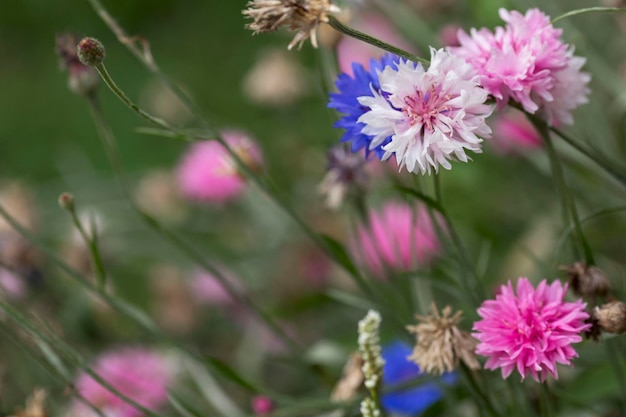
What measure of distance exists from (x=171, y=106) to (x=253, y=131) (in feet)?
0.66

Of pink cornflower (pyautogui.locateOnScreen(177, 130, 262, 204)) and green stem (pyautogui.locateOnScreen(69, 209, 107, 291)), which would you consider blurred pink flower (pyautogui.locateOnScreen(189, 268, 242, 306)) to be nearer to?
pink cornflower (pyautogui.locateOnScreen(177, 130, 262, 204))

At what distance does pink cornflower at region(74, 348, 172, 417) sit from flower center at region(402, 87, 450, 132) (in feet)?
1.29

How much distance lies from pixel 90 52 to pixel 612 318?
22cm

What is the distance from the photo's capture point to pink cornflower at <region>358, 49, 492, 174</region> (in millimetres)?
321

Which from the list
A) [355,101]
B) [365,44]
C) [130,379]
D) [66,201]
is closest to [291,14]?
[355,101]

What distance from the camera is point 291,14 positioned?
0.33 m

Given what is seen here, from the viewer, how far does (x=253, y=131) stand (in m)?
1.27

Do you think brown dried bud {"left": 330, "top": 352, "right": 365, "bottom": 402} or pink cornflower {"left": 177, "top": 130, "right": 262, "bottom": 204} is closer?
brown dried bud {"left": 330, "top": 352, "right": 365, "bottom": 402}

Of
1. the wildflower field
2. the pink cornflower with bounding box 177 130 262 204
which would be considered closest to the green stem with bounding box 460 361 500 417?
the wildflower field

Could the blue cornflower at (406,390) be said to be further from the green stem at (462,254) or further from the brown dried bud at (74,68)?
the brown dried bud at (74,68)

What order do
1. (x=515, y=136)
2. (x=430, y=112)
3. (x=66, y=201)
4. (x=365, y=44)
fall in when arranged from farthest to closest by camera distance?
(x=365, y=44) < (x=515, y=136) < (x=66, y=201) < (x=430, y=112)

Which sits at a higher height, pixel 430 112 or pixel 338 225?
pixel 338 225

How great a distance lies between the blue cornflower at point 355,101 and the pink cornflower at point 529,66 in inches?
1.4

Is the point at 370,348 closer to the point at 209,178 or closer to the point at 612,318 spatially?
the point at 612,318
